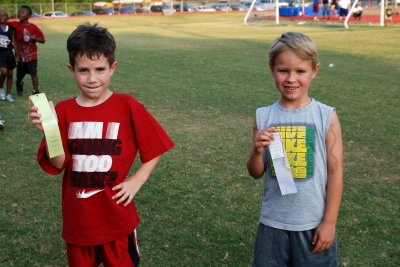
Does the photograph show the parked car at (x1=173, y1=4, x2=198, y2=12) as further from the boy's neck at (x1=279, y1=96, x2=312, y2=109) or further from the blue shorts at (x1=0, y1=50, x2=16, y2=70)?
the boy's neck at (x1=279, y1=96, x2=312, y2=109)

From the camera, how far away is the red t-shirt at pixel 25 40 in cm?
1027

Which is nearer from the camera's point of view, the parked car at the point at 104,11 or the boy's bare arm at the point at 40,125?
the boy's bare arm at the point at 40,125

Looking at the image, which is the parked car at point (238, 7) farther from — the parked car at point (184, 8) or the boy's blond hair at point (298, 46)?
the boy's blond hair at point (298, 46)

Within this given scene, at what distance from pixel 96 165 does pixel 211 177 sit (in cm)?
295

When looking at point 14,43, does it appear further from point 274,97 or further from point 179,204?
point 179,204

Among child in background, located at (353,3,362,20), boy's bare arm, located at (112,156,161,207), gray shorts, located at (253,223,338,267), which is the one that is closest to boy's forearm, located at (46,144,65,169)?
boy's bare arm, located at (112,156,161,207)

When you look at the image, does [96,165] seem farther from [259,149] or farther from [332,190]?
[332,190]

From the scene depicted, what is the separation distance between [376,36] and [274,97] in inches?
568

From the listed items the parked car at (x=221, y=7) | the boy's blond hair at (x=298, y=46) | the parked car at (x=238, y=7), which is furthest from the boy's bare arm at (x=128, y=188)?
the parked car at (x=221, y=7)

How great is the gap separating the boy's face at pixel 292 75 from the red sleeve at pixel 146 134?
2.23 ft

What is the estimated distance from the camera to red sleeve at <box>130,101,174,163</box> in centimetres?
267

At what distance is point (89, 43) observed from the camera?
103 inches

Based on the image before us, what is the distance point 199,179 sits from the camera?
17.8ft

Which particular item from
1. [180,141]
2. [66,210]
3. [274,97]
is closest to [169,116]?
[180,141]
